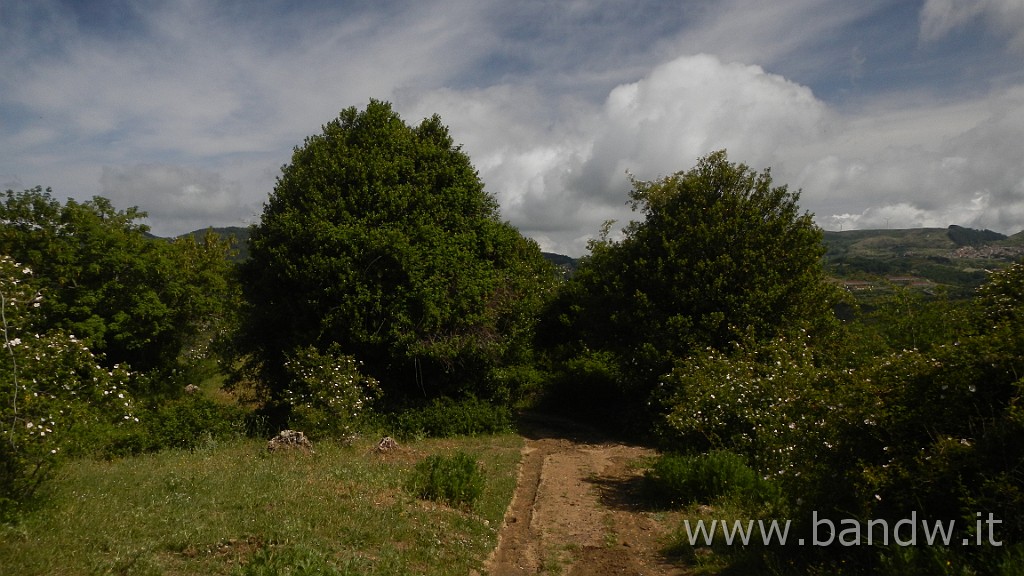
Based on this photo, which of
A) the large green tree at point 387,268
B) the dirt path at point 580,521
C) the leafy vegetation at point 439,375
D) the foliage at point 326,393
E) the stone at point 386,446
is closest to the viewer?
the leafy vegetation at point 439,375

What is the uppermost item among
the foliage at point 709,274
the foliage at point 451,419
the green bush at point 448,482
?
the foliage at point 709,274

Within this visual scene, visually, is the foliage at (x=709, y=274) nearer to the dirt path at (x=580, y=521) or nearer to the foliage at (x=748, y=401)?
the foliage at (x=748, y=401)

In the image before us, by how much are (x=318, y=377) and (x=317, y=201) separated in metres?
4.95

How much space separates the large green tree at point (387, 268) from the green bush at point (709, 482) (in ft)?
25.1

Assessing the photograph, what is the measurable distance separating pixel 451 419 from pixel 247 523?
9969mm

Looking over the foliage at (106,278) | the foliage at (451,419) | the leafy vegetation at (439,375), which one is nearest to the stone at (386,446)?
the leafy vegetation at (439,375)

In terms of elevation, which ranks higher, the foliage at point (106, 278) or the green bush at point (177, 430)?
the foliage at point (106, 278)

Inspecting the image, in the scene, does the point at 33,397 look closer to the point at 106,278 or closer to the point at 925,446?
the point at 925,446

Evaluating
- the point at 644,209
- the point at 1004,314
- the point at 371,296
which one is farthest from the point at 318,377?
the point at 1004,314

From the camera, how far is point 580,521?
9820mm

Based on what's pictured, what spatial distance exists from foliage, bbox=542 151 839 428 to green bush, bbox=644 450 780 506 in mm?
6109

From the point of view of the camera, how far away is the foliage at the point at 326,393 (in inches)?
568

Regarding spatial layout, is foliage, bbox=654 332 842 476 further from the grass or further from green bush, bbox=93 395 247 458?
green bush, bbox=93 395 247 458

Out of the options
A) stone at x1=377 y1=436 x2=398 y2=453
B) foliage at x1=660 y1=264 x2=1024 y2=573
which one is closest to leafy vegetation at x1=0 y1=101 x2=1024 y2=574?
foliage at x1=660 y1=264 x2=1024 y2=573
